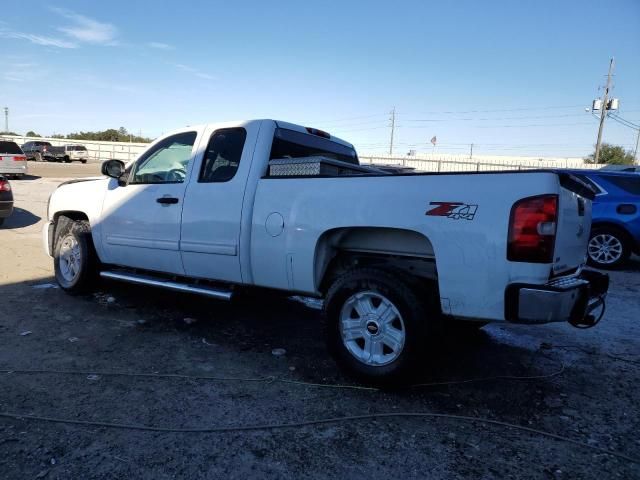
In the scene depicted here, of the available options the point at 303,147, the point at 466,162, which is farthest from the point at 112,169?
the point at 466,162

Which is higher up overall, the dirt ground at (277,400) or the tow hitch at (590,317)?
the tow hitch at (590,317)

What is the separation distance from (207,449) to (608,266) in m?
8.17

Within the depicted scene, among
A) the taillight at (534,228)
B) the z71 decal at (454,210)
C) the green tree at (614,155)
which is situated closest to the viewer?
the taillight at (534,228)

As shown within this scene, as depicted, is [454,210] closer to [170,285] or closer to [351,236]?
[351,236]

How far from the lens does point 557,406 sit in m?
3.43

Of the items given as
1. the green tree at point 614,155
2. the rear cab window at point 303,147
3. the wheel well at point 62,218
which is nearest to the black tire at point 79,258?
the wheel well at point 62,218

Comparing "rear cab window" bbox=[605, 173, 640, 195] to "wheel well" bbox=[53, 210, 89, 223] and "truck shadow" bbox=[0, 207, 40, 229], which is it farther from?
"truck shadow" bbox=[0, 207, 40, 229]

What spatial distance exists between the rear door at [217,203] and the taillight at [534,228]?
2.22 meters

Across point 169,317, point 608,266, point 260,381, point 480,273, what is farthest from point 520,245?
point 608,266

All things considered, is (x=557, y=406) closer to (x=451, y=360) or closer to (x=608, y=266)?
(x=451, y=360)

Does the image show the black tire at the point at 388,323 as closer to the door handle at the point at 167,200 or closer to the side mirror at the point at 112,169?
the door handle at the point at 167,200

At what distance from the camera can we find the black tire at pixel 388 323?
337 centimetres

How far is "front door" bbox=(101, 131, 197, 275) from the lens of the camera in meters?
4.76

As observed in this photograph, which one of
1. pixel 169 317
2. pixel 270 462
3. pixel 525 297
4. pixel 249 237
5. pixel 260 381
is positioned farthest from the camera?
pixel 169 317
